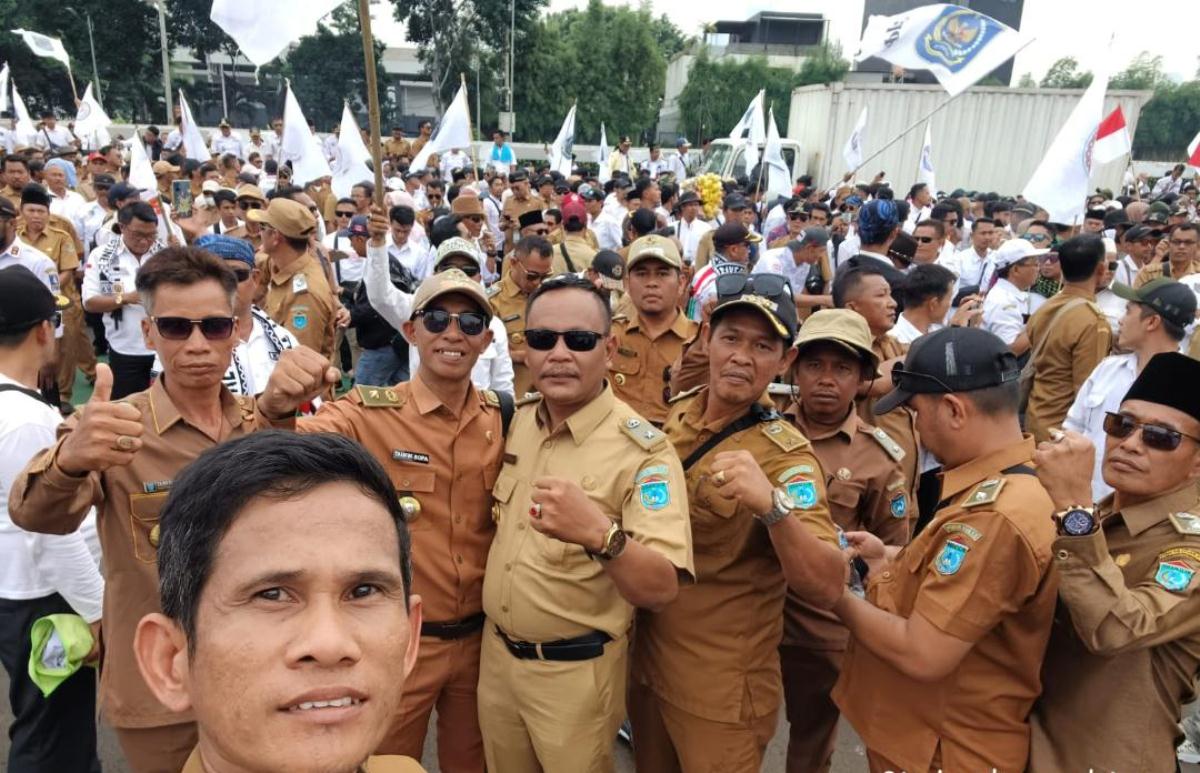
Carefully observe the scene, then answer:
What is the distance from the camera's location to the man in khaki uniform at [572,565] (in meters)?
2.07

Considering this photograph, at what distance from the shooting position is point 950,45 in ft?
27.4

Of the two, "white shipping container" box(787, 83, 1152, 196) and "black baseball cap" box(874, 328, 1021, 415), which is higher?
"white shipping container" box(787, 83, 1152, 196)

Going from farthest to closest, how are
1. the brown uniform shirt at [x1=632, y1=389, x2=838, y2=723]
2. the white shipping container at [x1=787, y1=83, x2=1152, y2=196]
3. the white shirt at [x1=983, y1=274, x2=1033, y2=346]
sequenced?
1. the white shipping container at [x1=787, y1=83, x2=1152, y2=196]
2. the white shirt at [x1=983, y1=274, x2=1033, y2=346]
3. the brown uniform shirt at [x1=632, y1=389, x2=838, y2=723]

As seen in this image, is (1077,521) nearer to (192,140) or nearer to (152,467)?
(152,467)

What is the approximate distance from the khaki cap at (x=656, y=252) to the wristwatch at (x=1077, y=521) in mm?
2766

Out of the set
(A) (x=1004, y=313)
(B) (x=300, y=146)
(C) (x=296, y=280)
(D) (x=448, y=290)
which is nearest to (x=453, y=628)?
(D) (x=448, y=290)

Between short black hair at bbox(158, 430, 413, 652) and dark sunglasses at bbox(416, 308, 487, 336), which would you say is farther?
dark sunglasses at bbox(416, 308, 487, 336)

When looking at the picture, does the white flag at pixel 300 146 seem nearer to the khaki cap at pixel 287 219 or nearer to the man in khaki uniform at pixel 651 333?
the khaki cap at pixel 287 219

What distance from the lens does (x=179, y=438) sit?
220cm

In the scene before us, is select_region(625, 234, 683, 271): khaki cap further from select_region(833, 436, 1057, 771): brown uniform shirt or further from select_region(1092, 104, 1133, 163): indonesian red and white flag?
select_region(1092, 104, 1133, 163): indonesian red and white flag

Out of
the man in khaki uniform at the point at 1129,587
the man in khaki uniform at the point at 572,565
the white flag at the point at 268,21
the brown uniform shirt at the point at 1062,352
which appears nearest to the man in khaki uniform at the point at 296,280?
the white flag at the point at 268,21

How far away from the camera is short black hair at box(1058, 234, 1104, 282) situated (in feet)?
15.5

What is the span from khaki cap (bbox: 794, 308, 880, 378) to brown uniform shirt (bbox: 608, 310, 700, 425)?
5.29ft

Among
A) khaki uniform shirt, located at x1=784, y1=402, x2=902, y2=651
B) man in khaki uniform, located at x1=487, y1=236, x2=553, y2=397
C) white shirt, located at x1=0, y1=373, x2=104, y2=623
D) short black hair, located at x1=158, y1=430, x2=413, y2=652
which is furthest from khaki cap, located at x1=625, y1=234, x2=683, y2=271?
short black hair, located at x1=158, y1=430, x2=413, y2=652
